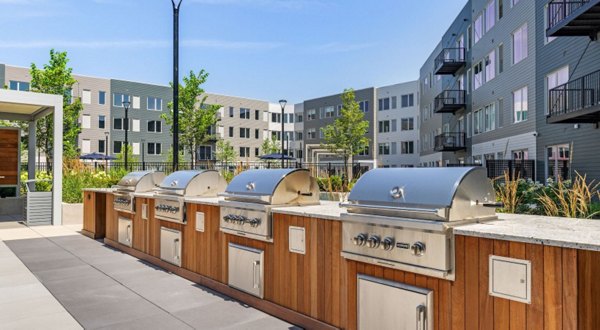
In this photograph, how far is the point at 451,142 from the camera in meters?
32.7

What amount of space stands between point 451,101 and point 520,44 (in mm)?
11033

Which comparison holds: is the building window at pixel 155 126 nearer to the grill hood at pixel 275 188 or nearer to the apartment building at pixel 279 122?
the apartment building at pixel 279 122

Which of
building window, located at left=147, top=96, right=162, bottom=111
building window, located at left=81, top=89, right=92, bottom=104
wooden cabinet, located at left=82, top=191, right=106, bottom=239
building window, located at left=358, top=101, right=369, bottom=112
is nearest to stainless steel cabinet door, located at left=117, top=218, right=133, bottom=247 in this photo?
wooden cabinet, located at left=82, top=191, right=106, bottom=239

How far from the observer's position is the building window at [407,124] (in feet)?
168

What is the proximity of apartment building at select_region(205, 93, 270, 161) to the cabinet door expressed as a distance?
4720 cm

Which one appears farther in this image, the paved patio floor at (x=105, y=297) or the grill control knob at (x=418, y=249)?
the paved patio floor at (x=105, y=297)

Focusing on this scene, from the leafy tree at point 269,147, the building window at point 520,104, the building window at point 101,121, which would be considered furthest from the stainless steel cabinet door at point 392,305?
the leafy tree at point 269,147

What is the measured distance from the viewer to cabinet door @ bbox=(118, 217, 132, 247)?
782 centimetres

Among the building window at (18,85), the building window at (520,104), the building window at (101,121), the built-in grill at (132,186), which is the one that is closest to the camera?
the built-in grill at (132,186)

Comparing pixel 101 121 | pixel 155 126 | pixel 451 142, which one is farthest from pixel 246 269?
pixel 155 126

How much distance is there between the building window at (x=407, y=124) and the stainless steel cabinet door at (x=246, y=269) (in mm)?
48530

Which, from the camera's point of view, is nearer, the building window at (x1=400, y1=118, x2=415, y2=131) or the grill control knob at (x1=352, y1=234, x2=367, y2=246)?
the grill control knob at (x1=352, y1=234, x2=367, y2=246)

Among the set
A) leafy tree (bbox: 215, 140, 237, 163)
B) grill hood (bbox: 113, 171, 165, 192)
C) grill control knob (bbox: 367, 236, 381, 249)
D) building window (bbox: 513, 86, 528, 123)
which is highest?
building window (bbox: 513, 86, 528, 123)

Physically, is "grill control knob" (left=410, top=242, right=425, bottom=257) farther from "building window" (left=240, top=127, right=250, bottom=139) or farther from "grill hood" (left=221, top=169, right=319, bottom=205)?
"building window" (left=240, top=127, right=250, bottom=139)
